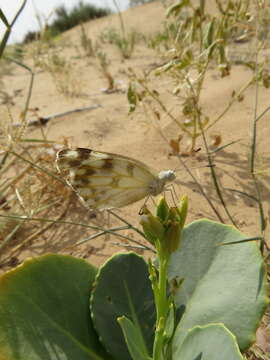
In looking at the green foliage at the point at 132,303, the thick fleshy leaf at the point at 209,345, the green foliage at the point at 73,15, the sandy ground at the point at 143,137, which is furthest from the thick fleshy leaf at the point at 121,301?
the green foliage at the point at 73,15

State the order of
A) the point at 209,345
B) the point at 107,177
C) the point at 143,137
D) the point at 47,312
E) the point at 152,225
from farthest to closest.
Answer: the point at 143,137, the point at 107,177, the point at 47,312, the point at 209,345, the point at 152,225

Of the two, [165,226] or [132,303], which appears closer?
[165,226]

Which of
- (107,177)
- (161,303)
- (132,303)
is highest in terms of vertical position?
(107,177)

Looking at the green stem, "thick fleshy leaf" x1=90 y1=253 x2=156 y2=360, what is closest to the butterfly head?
"thick fleshy leaf" x1=90 y1=253 x2=156 y2=360

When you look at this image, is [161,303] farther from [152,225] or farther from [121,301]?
[121,301]

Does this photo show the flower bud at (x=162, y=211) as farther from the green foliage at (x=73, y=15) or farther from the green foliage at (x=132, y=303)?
the green foliage at (x=73, y=15)

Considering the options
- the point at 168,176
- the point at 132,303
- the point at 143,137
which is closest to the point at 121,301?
the point at 132,303

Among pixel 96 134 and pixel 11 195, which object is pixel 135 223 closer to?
pixel 11 195
